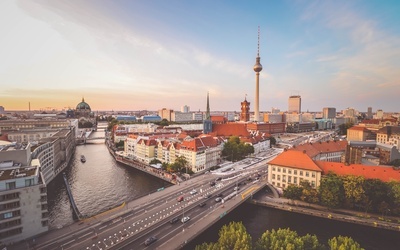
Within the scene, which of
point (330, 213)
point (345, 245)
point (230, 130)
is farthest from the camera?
point (230, 130)

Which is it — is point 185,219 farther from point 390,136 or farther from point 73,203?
point 390,136

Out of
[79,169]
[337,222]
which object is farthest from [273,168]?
[79,169]

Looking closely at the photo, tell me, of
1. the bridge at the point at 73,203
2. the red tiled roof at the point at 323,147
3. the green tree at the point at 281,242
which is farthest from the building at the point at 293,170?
the bridge at the point at 73,203

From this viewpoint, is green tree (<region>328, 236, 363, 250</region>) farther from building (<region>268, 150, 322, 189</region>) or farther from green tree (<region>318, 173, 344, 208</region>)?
building (<region>268, 150, 322, 189</region>)

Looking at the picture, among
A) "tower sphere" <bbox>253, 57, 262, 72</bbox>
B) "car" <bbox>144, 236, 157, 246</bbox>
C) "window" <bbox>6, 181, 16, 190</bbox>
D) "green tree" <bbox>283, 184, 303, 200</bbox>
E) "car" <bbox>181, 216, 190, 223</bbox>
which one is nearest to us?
"car" <bbox>144, 236, 157, 246</bbox>

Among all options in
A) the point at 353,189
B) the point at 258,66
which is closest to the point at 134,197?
the point at 353,189

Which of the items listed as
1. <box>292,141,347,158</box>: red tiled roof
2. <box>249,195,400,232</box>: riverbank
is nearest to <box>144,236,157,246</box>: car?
<box>249,195,400,232</box>: riverbank
